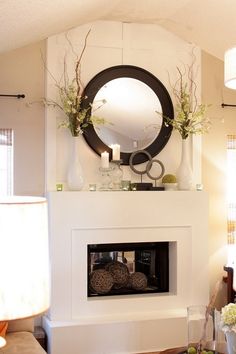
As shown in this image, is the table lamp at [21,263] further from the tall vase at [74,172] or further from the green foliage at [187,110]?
the green foliage at [187,110]

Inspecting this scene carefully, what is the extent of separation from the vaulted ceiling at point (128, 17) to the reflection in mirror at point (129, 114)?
2.11 feet

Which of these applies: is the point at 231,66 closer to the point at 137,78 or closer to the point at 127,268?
the point at 137,78

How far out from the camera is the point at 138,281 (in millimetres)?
4844

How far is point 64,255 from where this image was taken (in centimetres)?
441

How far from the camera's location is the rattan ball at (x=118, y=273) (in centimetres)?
482

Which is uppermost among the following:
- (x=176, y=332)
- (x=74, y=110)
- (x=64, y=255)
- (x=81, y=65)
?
(x=81, y=65)

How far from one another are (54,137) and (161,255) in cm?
162

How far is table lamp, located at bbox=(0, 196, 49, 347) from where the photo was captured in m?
1.52

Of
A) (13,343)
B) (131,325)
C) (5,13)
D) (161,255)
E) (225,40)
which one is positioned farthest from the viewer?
(161,255)

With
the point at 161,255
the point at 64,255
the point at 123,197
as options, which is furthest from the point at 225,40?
the point at 64,255

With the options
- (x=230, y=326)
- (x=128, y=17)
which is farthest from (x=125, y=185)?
(x=230, y=326)

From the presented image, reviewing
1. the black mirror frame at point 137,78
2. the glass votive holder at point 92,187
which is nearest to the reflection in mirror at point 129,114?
the black mirror frame at point 137,78

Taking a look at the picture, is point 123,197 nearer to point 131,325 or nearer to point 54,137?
point 54,137

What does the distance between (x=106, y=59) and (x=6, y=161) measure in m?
1.39
